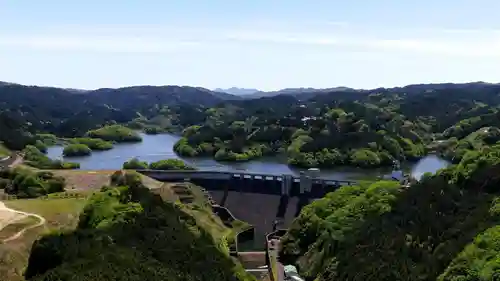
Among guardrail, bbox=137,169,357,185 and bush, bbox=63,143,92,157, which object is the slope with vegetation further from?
bush, bbox=63,143,92,157

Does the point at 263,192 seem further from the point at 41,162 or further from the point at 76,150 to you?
the point at 76,150

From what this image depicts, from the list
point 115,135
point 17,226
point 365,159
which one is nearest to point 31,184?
point 17,226

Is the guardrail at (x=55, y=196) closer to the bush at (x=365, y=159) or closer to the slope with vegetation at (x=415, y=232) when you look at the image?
the slope with vegetation at (x=415, y=232)

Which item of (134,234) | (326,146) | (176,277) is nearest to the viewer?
(176,277)

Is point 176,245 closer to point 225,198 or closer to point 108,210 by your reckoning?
point 108,210

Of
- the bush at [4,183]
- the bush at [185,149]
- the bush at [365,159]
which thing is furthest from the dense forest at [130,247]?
the bush at [185,149]

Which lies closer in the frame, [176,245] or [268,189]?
[176,245]

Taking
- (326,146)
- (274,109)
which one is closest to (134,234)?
(326,146)

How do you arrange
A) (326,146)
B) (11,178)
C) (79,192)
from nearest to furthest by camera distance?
(79,192) < (11,178) < (326,146)
